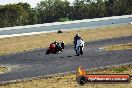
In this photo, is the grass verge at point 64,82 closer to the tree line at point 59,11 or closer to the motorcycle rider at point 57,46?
the motorcycle rider at point 57,46

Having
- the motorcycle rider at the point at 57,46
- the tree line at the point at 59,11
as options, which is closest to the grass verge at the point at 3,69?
the motorcycle rider at the point at 57,46

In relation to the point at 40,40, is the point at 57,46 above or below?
above

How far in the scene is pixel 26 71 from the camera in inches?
784

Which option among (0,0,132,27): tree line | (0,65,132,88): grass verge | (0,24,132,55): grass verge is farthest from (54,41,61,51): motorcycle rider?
(0,0,132,27): tree line

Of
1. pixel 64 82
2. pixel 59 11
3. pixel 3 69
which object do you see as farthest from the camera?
pixel 59 11

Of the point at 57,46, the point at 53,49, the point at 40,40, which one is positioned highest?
the point at 57,46

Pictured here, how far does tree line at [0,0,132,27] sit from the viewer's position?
359 feet

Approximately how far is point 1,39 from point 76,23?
15272mm

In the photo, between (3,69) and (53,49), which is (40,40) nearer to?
(53,49)

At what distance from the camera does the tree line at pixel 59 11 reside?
109 metres

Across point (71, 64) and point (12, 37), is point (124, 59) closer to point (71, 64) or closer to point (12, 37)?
point (71, 64)

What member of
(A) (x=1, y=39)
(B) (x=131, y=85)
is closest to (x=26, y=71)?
(B) (x=131, y=85)

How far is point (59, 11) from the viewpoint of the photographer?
132 meters

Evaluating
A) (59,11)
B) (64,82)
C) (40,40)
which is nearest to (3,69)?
(64,82)
